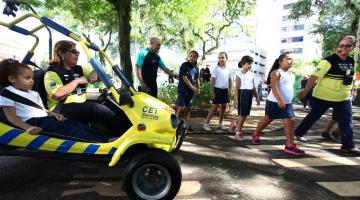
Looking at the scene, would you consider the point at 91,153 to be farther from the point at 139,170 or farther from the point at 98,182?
the point at 98,182

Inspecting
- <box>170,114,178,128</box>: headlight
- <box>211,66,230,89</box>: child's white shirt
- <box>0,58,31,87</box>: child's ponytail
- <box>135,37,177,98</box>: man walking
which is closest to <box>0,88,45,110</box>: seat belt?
<box>0,58,31,87</box>: child's ponytail

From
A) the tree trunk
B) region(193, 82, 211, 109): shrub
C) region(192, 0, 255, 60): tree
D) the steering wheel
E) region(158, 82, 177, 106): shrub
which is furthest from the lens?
region(192, 0, 255, 60): tree

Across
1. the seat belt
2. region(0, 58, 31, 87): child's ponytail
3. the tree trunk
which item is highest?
the tree trunk

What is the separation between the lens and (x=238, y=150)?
5809 mm

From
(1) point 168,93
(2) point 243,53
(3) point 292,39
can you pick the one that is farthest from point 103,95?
(3) point 292,39

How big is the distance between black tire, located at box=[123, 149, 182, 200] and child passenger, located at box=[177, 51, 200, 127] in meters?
3.93

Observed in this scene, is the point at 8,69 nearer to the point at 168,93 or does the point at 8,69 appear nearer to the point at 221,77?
the point at 221,77

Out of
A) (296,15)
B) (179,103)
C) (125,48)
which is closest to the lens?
(179,103)

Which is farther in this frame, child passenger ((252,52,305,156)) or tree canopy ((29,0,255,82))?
tree canopy ((29,0,255,82))

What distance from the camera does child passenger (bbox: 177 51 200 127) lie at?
7173 mm

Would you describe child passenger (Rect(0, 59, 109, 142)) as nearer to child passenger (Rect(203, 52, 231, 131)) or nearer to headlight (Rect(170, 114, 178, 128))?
headlight (Rect(170, 114, 178, 128))

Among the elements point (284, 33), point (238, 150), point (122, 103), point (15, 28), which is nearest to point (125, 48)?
point (238, 150)

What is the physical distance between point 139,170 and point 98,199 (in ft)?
1.88

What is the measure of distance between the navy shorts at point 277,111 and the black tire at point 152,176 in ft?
9.42
